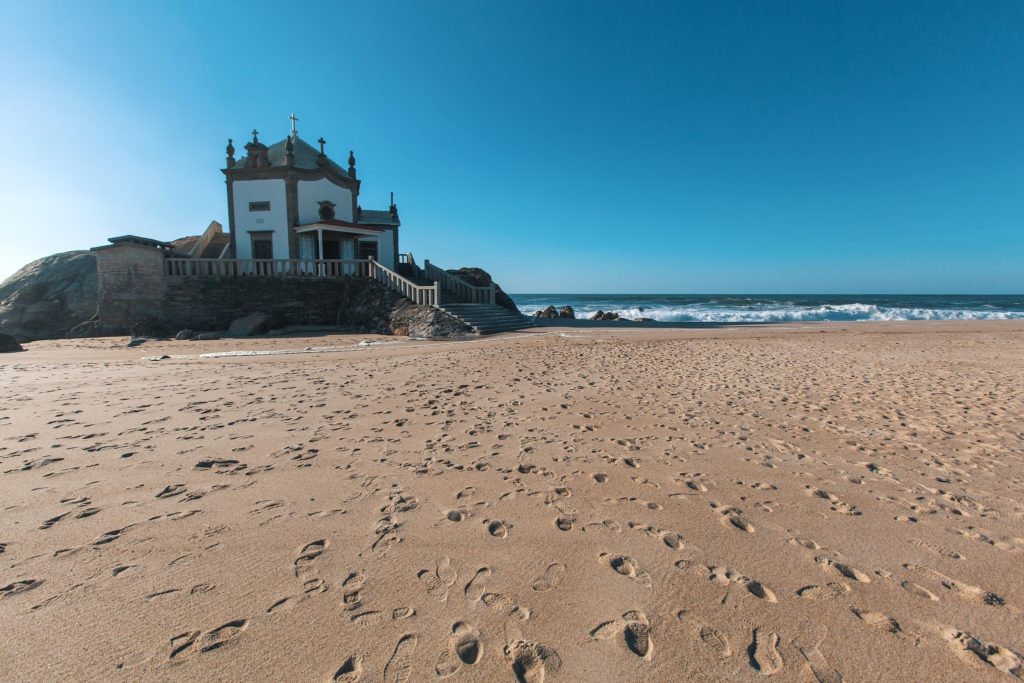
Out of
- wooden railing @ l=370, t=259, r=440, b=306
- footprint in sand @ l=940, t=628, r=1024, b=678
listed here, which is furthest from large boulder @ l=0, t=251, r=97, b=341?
footprint in sand @ l=940, t=628, r=1024, b=678

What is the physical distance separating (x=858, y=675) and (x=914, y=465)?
3.30 metres

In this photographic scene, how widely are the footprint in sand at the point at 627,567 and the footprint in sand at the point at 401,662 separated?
4.11 ft

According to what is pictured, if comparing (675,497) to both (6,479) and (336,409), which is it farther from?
(6,479)

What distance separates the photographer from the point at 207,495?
3.38m

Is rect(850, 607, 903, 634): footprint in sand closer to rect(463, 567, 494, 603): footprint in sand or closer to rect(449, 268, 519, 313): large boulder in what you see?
rect(463, 567, 494, 603): footprint in sand

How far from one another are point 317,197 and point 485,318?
46.9 feet

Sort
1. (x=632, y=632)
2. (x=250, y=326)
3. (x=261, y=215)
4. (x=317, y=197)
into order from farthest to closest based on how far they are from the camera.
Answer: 1. (x=317, y=197)
2. (x=261, y=215)
3. (x=250, y=326)
4. (x=632, y=632)

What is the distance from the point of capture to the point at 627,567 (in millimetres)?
2527

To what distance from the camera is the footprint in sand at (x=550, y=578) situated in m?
2.35

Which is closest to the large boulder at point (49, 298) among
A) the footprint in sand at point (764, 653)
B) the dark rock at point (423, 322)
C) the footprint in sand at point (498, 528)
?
the dark rock at point (423, 322)

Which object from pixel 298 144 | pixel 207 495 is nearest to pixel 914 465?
pixel 207 495

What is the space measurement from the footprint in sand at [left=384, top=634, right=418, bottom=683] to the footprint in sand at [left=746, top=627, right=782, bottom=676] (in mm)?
1585

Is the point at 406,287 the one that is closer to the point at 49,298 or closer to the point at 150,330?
the point at 150,330

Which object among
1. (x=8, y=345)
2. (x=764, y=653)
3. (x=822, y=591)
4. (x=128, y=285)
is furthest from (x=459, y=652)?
(x=128, y=285)
